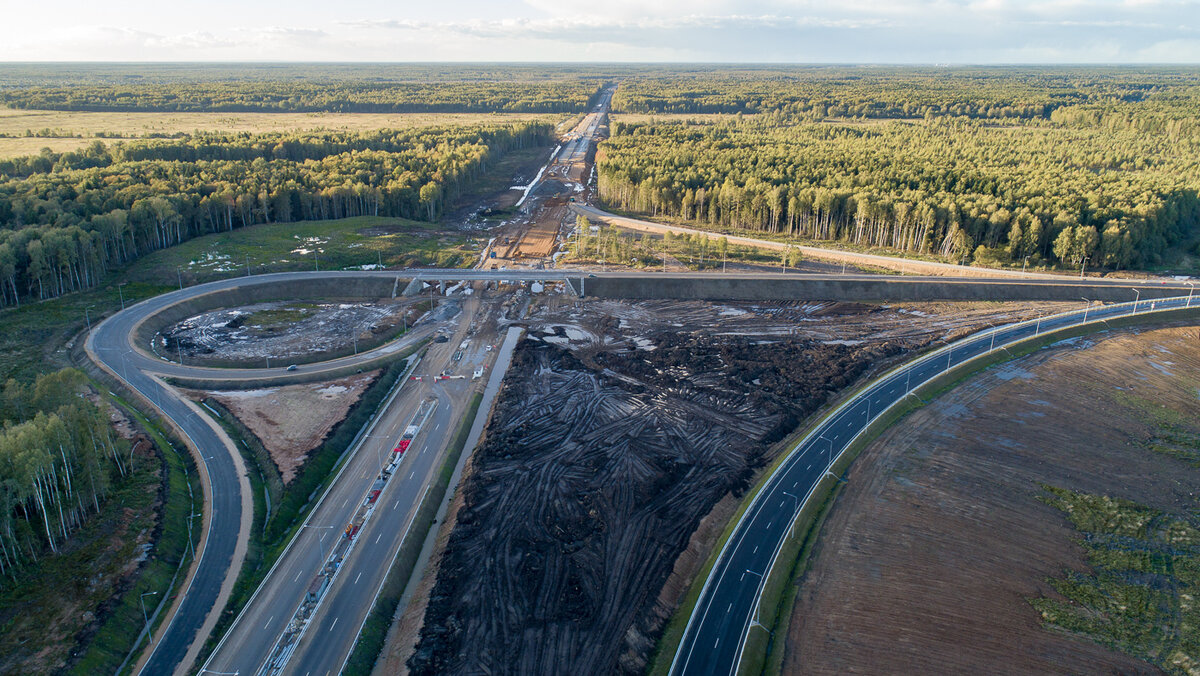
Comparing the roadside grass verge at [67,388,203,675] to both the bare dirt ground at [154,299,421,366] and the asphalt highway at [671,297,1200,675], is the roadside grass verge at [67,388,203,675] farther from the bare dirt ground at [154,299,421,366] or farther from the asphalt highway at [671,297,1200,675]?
the asphalt highway at [671,297,1200,675]

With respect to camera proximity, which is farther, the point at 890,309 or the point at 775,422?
the point at 890,309

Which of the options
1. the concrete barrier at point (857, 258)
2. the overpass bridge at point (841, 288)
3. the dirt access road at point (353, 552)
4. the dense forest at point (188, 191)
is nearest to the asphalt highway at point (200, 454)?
the dirt access road at point (353, 552)

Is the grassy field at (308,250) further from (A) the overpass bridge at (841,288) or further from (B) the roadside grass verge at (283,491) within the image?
(B) the roadside grass verge at (283,491)

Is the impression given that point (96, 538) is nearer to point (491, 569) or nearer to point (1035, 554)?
point (491, 569)

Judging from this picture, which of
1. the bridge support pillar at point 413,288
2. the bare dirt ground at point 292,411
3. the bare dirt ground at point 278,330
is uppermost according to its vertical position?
the bridge support pillar at point 413,288

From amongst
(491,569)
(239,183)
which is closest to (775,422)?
(491,569)

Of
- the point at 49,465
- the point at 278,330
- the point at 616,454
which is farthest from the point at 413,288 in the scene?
the point at 49,465
